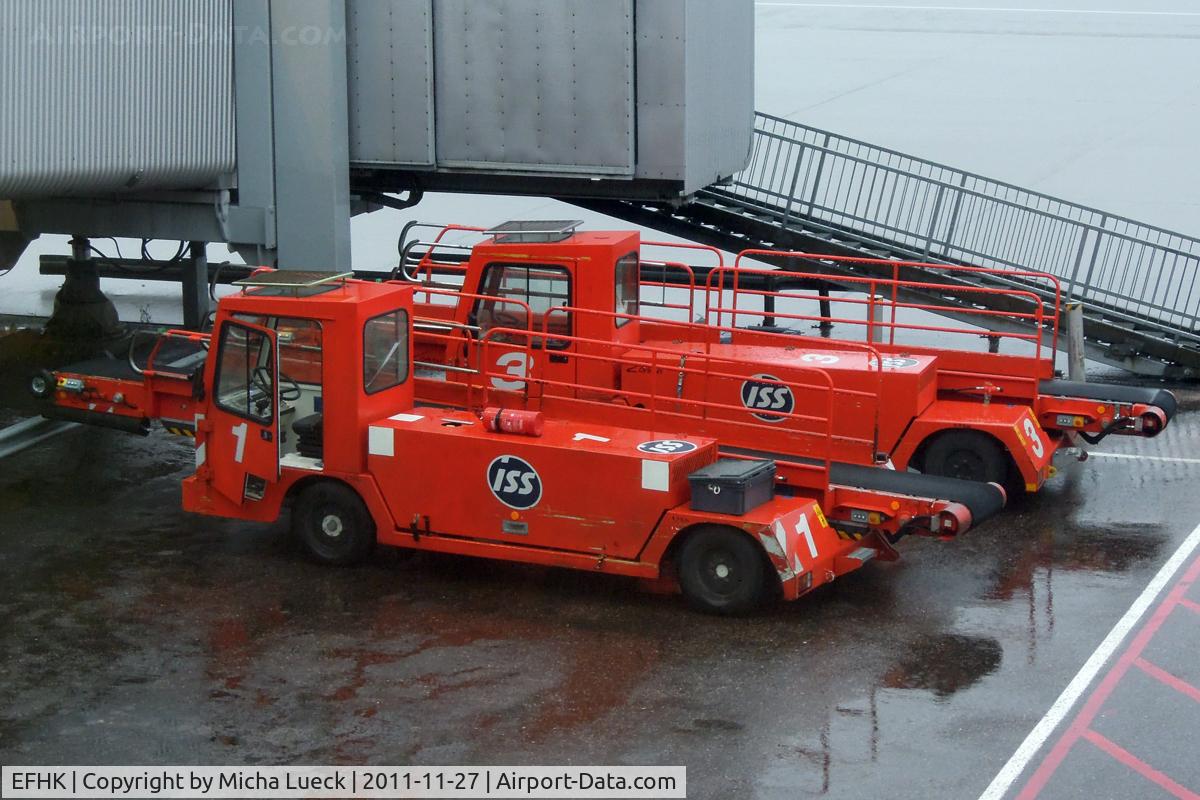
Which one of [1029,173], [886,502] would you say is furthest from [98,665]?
[1029,173]

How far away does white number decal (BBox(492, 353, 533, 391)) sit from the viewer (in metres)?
13.3

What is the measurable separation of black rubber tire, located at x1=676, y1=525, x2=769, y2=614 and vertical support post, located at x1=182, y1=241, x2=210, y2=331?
34.3 feet

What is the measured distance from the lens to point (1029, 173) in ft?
101

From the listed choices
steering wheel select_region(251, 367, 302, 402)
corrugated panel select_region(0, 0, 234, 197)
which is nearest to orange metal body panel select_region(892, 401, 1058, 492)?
steering wheel select_region(251, 367, 302, 402)

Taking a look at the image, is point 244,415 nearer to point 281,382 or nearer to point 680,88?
point 281,382

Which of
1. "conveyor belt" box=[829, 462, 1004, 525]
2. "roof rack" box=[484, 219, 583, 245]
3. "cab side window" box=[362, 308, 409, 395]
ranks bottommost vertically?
"conveyor belt" box=[829, 462, 1004, 525]

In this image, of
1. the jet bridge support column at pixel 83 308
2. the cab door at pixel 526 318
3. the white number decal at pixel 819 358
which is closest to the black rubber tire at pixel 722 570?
the cab door at pixel 526 318

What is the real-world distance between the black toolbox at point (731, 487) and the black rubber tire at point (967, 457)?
3.16m

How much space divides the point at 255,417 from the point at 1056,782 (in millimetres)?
6464

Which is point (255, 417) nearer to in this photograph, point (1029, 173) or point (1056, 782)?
point (1056, 782)

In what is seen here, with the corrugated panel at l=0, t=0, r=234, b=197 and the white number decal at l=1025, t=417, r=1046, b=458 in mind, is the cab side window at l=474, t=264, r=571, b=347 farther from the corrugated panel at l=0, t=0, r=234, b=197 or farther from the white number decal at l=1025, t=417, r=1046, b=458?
the white number decal at l=1025, t=417, r=1046, b=458

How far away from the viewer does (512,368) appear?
13398 millimetres

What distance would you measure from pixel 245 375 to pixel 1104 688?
666 cm

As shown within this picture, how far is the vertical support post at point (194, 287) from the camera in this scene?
1934cm
